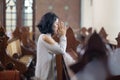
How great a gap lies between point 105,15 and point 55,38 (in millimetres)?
3859

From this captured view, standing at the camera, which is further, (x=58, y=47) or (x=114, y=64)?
(x=58, y=47)

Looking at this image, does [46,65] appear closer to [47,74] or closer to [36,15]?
[47,74]

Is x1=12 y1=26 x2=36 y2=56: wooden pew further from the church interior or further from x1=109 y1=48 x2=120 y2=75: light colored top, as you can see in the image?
x1=109 y1=48 x2=120 y2=75: light colored top

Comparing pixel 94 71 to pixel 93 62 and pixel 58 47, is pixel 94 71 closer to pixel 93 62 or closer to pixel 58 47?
pixel 93 62

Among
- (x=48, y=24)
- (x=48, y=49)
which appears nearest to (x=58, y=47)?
(x=48, y=49)

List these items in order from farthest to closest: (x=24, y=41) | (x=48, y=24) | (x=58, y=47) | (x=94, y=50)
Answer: (x=24, y=41) → (x=48, y=24) → (x=58, y=47) → (x=94, y=50)

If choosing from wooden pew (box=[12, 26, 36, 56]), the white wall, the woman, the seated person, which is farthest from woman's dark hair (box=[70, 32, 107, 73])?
wooden pew (box=[12, 26, 36, 56])

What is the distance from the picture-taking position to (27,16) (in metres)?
8.48

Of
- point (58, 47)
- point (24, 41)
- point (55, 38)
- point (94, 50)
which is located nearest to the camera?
point (94, 50)

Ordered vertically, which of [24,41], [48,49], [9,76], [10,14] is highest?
[10,14]

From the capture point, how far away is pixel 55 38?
327 cm

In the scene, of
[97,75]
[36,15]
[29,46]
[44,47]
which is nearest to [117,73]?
[97,75]

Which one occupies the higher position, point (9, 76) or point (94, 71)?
point (94, 71)

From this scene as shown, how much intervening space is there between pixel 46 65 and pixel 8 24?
19.1 feet
